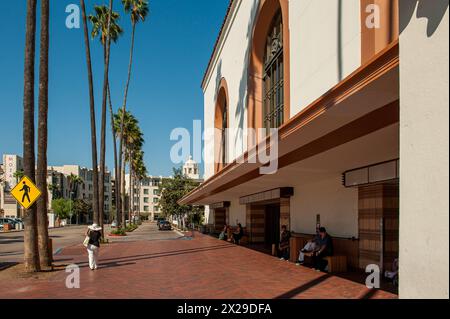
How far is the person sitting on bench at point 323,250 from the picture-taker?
12469 millimetres

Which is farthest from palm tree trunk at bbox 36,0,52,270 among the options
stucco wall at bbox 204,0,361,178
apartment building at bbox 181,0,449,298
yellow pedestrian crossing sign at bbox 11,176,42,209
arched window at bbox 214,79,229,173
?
arched window at bbox 214,79,229,173

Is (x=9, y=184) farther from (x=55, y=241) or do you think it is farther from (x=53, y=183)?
(x=55, y=241)

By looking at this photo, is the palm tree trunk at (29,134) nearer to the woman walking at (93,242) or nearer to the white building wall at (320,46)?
the woman walking at (93,242)

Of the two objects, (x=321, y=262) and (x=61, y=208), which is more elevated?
(x=321, y=262)

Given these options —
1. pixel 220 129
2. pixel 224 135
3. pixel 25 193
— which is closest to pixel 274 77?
pixel 25 193

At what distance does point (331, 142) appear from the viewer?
348 inches

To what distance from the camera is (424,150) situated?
3.82 metres

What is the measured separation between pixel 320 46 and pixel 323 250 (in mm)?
6074

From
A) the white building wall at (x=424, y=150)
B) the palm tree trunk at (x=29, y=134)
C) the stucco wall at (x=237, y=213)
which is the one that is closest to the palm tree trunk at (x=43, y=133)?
the palm tree trunk at (x=29, y=134)

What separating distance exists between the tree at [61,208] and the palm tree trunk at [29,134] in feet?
309
